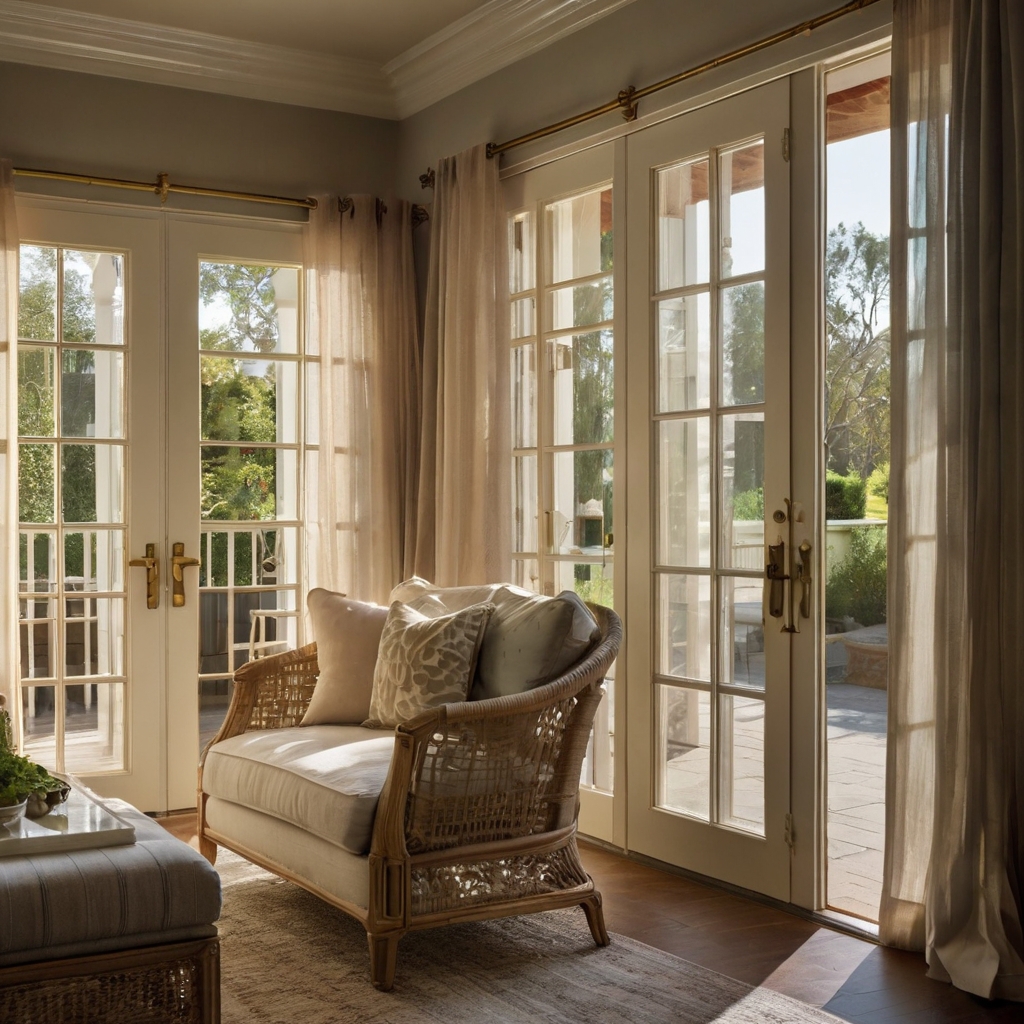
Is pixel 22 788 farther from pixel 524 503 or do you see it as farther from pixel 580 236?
pixel 580 236

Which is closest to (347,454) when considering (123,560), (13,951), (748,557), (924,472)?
(123,560)

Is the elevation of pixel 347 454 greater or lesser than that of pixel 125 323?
lesser

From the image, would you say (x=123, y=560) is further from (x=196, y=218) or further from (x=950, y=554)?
(x=950, y=554)

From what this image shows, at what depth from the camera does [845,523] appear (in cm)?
618

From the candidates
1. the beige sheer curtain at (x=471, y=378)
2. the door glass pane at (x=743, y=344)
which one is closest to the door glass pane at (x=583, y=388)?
the beige sheer curtain at (x=471, y=378)

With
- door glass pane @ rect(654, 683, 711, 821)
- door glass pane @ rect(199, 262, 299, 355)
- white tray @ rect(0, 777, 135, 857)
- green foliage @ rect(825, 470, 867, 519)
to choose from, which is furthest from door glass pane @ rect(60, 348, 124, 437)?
green foliage @ rect(825, 470, 867, 519)

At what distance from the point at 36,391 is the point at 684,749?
8.92ft

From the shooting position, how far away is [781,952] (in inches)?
119


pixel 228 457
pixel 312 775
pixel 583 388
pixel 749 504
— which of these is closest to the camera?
pixel 312 775

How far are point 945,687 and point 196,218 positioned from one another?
11.1 feet

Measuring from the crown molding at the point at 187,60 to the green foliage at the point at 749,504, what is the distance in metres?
2.62

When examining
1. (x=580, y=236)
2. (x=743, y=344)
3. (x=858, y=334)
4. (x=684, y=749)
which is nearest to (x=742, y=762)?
(x=684, y=749)

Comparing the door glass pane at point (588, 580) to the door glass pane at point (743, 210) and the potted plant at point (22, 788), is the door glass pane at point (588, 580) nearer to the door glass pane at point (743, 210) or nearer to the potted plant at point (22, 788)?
the door glass pane at point (743, 210)

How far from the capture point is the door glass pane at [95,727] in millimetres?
4527
